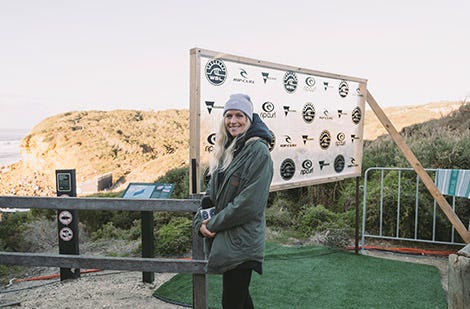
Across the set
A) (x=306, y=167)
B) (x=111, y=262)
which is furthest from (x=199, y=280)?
(x=306, y=167)

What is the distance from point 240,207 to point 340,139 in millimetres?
3649

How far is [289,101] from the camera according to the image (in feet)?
15.3

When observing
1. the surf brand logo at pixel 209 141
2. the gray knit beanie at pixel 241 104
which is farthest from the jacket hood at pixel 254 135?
the surf brand logo at pixel 209 141

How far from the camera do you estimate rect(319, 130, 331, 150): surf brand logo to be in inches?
205

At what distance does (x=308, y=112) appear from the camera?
4945mm

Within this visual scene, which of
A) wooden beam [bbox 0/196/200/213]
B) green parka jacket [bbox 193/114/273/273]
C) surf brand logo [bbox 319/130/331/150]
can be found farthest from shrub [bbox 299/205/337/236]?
green parka jacket [bbox 193/114/273/273]

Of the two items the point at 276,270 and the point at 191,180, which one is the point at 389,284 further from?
the point at 191,180

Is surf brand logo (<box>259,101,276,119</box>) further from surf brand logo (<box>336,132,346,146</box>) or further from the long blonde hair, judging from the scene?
the long blonde hair

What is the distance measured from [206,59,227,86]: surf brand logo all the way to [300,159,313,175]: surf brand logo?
182cm

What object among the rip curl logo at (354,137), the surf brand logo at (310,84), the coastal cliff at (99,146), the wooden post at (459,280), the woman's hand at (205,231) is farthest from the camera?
the coastal cliff at (99,146)

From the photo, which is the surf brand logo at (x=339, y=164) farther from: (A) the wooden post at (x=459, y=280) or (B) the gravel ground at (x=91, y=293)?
(A) the wooden post at (x=459, y=280)

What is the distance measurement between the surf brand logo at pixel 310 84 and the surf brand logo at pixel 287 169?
0.96 meters

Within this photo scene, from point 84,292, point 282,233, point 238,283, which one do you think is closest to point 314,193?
point 282,233

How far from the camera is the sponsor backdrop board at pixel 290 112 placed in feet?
11.7
